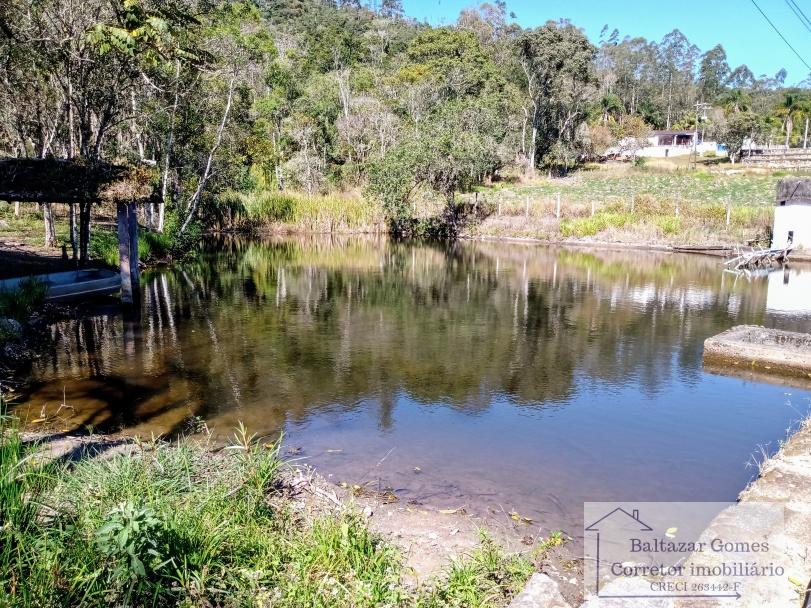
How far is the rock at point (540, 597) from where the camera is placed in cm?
366

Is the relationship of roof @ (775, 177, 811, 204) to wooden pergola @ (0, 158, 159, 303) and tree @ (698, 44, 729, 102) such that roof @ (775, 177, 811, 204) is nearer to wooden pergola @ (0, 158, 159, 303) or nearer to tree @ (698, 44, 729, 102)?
wooden pergola @ (0, 158, 159, 303)

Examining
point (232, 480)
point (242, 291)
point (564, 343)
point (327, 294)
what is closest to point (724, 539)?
point (232, 480)

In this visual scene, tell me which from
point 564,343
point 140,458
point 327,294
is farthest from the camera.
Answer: point 327,294

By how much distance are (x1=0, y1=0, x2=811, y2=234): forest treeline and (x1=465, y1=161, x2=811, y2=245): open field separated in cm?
298

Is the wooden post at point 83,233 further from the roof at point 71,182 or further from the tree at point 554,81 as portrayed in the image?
the tree at point 554,81

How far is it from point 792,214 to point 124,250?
2188 centimetres

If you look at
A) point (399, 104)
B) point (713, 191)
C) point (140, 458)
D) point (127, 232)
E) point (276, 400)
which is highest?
point (399, 104)

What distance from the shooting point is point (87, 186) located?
1318cm

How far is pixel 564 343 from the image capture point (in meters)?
12.0

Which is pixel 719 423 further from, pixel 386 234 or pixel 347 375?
pixel 386 234

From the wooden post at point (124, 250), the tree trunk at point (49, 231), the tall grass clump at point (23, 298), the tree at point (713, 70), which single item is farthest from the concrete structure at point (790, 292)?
the tree at point (713, 70)

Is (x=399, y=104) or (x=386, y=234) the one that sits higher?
(x=399, y=104)

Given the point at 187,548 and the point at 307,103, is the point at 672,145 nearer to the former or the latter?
the point at 307,103

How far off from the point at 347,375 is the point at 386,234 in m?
22.9
